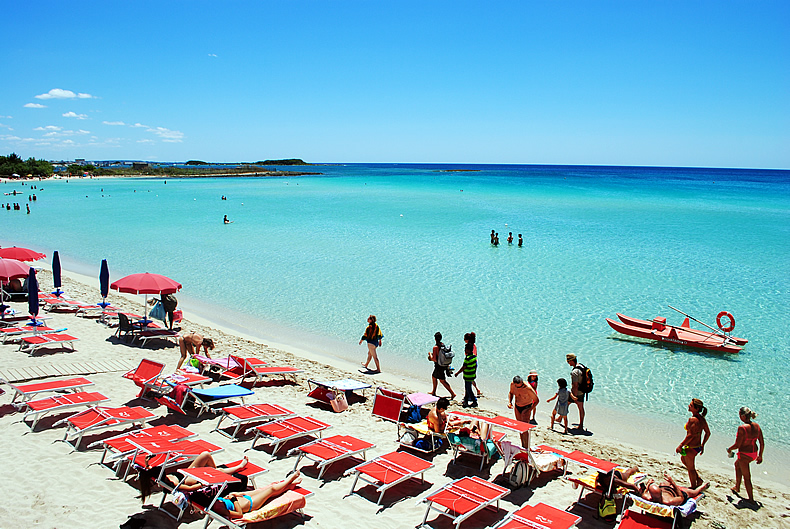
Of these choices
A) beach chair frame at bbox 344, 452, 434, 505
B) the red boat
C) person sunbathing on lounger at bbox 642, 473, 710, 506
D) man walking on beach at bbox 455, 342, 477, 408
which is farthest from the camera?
the red boat

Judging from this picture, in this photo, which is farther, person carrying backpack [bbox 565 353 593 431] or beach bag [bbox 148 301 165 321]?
beach bag [bbox 148 301 165 321]

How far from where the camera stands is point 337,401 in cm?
908

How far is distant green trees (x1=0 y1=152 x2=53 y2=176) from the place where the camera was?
110812 millimetres

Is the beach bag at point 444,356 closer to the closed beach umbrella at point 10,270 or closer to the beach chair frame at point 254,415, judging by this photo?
the beach chair frame at point 254,415

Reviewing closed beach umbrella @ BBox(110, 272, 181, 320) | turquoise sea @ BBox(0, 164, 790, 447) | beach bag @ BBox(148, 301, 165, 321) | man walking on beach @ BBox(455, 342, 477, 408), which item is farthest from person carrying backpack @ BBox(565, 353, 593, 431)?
beach bag @ BBox(148, 301, 165, 321)

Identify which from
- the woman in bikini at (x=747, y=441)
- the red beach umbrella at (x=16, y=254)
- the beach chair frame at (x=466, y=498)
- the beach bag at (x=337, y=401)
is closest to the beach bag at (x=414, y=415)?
the beach bag at (x=337, y=401)

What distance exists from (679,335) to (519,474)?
9.94 metres

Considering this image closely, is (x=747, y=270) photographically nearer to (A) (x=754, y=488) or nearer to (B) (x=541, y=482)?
(A) (x=754, y=488)

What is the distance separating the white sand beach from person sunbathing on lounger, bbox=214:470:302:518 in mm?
312

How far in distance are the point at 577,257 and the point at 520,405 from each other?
21.0 metres

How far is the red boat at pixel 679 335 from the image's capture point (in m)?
13.7

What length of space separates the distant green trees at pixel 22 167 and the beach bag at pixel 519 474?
133 m

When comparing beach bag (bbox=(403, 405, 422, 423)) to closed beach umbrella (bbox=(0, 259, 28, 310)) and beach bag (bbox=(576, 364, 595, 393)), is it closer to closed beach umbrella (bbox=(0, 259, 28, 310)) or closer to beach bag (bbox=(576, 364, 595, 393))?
beach bag (bbox=(576, 364, 595, 393))

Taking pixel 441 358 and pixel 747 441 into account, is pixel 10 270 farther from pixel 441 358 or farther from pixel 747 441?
pixel 747 441
